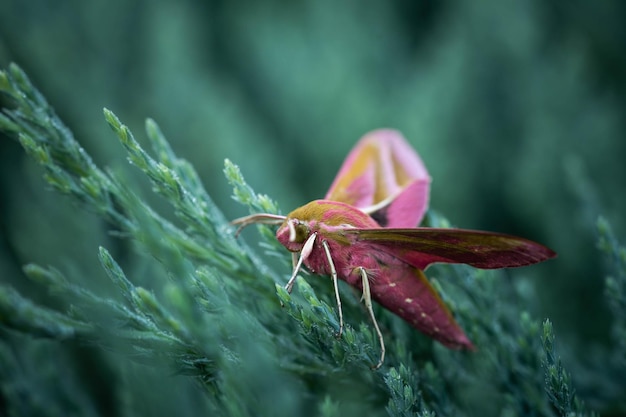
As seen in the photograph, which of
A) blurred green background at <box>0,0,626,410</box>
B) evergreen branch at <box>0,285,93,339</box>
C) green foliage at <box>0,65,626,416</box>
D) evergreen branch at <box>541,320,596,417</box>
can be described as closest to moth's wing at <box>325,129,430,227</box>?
green foliage at <box>0,65,626,416</box>

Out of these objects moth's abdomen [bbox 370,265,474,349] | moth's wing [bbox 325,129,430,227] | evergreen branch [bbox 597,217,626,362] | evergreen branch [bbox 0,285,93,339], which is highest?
evergreen branch [bbox 0,285,93,339]

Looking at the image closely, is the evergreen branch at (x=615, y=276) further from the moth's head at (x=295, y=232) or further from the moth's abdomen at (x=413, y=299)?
the moth's head at (x=295, y=232)

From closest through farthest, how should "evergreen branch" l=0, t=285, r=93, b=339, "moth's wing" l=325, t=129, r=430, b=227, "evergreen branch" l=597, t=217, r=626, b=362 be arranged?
1. "evergreen branch" l=0, t=285, r=93, b=339
2. "evergreen branch" l=597, t=217, r=626, b=362
3. "moth's wing" l=325, t=129, r=430, b=227

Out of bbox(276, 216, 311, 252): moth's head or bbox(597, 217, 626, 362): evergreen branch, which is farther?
bbox(597, 217, 626, 362): evergreen branch

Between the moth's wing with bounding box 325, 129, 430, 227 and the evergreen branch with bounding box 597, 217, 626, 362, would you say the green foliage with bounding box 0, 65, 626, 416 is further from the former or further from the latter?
the moth's wing with bounding box 325, 129, 430, 227

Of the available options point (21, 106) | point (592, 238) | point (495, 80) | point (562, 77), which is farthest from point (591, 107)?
point (21, 106)

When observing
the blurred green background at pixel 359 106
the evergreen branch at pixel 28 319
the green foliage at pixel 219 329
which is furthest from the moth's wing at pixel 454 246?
A: the blurred green background at pixel 359 106

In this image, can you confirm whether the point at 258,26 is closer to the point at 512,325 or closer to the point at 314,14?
the point at 314,14

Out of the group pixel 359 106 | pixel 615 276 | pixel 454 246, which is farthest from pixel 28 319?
pixel 359 106
